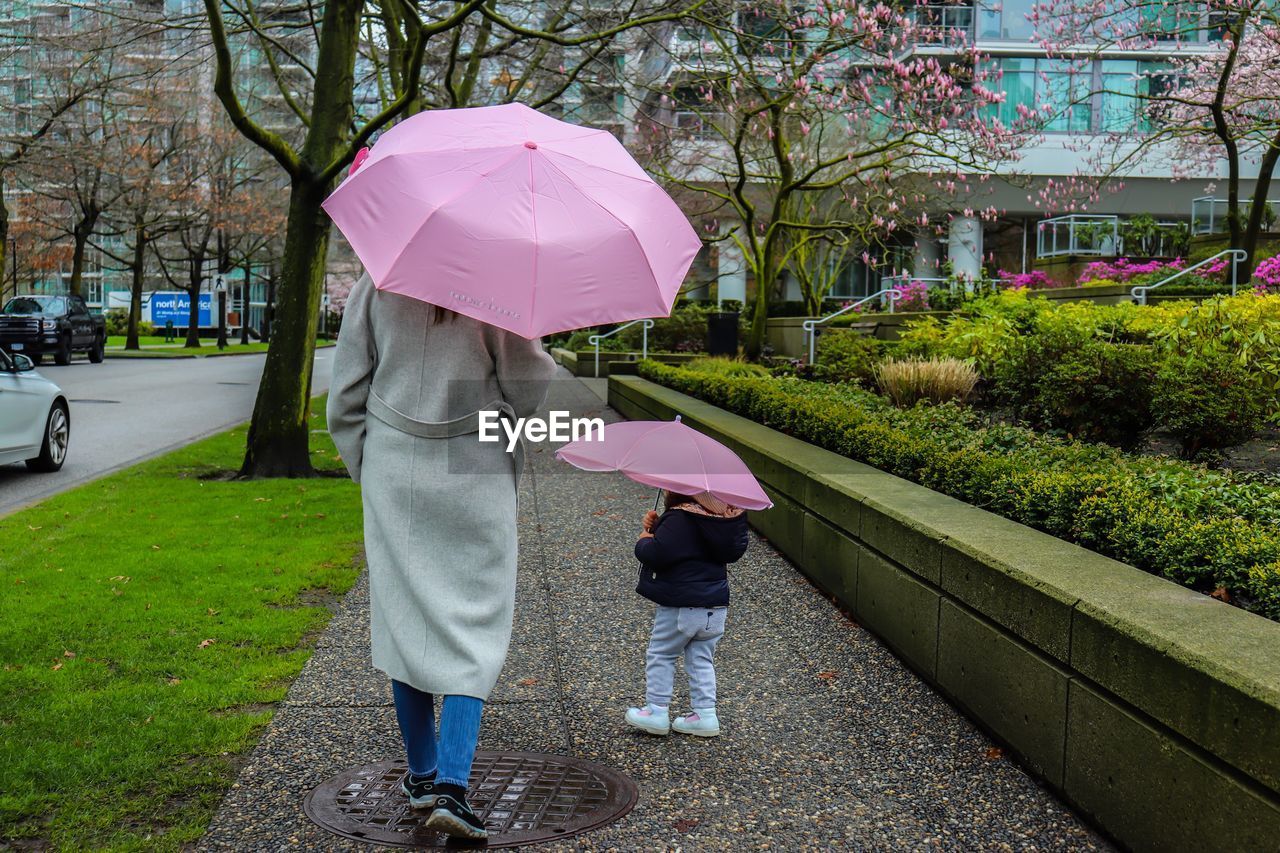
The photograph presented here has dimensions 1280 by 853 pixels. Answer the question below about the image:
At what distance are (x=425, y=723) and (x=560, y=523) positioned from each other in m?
5.65

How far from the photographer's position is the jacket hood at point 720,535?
174 inches

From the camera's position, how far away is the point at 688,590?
4.42 meters

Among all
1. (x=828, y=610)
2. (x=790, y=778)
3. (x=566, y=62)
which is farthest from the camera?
(x=566, y=62)

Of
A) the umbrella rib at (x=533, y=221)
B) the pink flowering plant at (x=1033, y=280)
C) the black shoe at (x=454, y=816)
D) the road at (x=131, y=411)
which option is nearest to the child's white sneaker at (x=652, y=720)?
the black shoe at (x=454, y=816)

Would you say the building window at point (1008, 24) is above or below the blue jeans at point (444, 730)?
above

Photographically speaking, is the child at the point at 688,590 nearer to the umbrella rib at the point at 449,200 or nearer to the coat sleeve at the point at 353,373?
the coat sleeve at the point at 353,373

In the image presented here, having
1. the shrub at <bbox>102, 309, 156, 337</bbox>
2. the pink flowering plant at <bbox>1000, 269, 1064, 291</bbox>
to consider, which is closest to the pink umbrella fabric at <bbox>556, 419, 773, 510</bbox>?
the pink flowering plant at <bbox>1000, 269, 1064, 291</bbox>

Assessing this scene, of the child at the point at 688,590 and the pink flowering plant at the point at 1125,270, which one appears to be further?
the pink flowering plant at the point at 1125,270

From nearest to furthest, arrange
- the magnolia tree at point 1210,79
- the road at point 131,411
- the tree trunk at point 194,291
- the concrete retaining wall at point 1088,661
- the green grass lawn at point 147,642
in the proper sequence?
the concrete retaining wall at point 1088,661 < the green grass lawn at point 147,642 < the road at point 131,411 < the magnolia tree at point 1210,79 < the tree trunk at point 194,291

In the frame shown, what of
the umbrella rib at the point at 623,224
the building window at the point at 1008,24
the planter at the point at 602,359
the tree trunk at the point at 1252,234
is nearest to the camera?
the umbrella rib at the point at 623,224

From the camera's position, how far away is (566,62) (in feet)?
69.7

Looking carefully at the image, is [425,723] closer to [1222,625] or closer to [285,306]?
[1222,625]

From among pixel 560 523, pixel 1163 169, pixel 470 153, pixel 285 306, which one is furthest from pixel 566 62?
pixel 1163 169

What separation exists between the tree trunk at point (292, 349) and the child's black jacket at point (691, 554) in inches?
313
